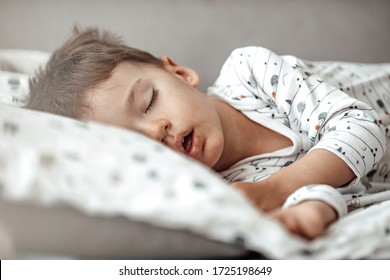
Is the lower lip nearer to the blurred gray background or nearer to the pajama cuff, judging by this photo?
the pajama cuff

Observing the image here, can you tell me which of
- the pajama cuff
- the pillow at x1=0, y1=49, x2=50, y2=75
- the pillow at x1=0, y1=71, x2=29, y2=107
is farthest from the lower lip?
the pillow at x1=0, y1=49, x2=50, y2=75

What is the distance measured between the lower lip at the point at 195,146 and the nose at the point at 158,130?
0.15 ft

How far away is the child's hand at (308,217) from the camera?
490 mm

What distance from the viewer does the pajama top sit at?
754mm

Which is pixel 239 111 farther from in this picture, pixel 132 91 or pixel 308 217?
pixel 308 217

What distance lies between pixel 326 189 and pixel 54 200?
11.9 inches

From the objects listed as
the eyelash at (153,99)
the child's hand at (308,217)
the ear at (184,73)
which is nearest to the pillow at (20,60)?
the ear at (184,73)

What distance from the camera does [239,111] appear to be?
93 cm

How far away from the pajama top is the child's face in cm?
11

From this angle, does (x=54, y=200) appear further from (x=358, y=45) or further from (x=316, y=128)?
(x=358, y=45)

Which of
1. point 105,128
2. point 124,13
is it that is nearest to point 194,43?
point 124,13

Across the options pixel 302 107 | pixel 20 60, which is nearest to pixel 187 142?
pixel 302 107

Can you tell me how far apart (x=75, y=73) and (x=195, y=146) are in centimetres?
25
